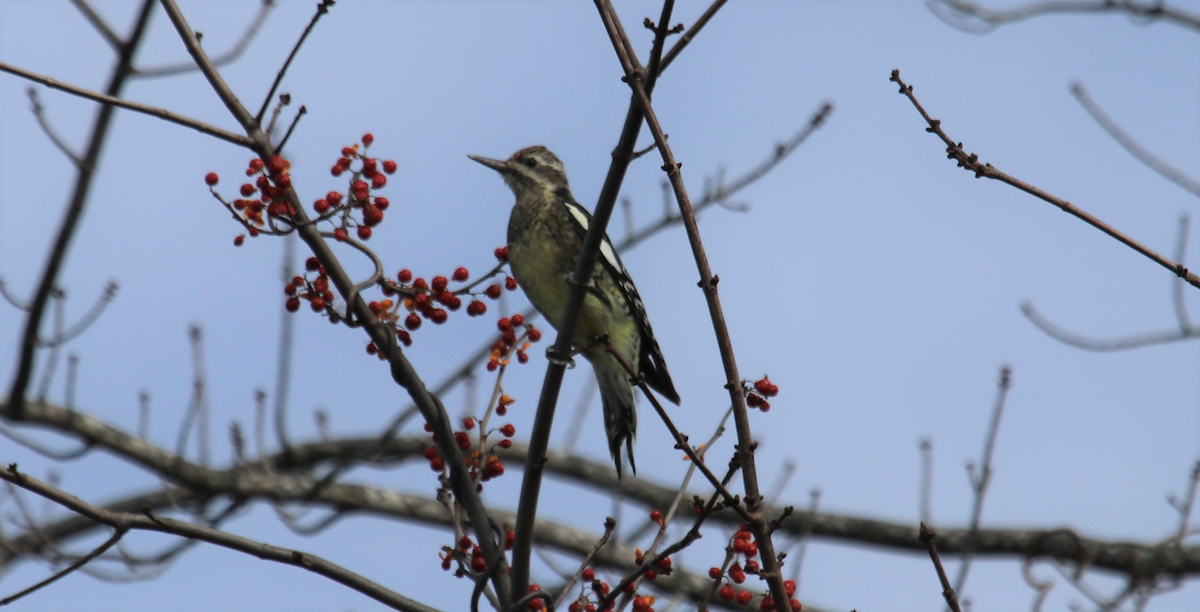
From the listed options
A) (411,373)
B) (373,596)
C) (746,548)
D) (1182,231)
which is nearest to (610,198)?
(411,373)

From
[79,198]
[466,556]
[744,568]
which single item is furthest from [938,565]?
[79,198]

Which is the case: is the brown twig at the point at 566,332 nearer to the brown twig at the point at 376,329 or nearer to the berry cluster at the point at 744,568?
the brown twig at the point at 376,329

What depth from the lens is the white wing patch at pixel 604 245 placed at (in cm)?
620

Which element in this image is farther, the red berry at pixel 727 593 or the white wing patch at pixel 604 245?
→ the white wing patch at pixel 604 245

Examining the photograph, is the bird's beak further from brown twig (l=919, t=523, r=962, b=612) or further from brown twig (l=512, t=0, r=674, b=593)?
brown twig (l=919, t=523, r=962, b=612)

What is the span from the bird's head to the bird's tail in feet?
5.14

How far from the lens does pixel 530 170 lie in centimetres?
719

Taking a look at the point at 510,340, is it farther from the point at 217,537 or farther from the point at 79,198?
the point at 79,198

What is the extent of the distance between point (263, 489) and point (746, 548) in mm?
6682

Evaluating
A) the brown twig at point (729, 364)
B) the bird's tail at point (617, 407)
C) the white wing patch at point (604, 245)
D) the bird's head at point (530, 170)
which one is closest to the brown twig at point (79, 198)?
the bird's head at point (530, 170)

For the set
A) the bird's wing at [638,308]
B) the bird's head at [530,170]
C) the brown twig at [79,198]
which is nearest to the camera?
the brown twig at [79,198]

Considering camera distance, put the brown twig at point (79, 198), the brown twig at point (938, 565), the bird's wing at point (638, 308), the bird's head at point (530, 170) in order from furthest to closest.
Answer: the bird's head at point (530, 170) < the bird's wing at point (638, 308) < the brown twig at point (79, 198) < the brown twig at point (938, 565)

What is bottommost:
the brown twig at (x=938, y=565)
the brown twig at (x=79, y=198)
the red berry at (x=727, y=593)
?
the brown twig at (x=938, y=565)

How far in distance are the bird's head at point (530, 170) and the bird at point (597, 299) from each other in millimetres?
550
